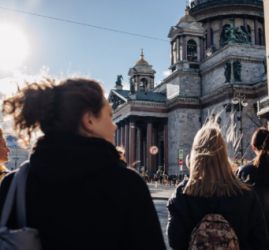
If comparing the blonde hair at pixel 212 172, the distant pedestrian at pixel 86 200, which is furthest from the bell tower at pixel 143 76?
the distant pedestrian at pixel 86 200

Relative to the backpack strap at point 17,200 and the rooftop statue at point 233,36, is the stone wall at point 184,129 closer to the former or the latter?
the rooftop statue at point 233,36

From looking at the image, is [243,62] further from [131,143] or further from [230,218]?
[230,218]

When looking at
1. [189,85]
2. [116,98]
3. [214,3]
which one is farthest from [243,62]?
[116,98]

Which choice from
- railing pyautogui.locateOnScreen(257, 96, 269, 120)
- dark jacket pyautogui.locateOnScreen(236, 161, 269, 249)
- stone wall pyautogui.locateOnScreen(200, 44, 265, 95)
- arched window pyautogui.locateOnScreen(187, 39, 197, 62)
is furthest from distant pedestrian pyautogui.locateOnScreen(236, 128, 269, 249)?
arched window pyautogui.locateOnScreen(187, 39, 197, 62)

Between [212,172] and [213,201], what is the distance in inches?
9.8

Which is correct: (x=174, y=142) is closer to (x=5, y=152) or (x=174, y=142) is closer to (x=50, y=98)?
(x=5, y=152)

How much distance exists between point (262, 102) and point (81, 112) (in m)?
13.2

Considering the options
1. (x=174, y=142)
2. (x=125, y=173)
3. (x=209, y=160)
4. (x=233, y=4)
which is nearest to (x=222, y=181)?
(x=209, y=160)

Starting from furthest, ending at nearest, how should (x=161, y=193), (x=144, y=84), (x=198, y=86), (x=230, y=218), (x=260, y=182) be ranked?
1. (x=144, y=84)
2. (x=198, y=86)
3. (x=161, y=193)
4. (x=260, y=182)
5. (x=230, y=218)

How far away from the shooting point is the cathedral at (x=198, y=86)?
3145cm

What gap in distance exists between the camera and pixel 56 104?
172 centimetres

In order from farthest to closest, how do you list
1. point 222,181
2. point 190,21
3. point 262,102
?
point 190,21 → point 262,102 → point 222,181

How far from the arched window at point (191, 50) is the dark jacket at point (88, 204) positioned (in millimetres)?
40176

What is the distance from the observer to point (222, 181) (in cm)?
285
